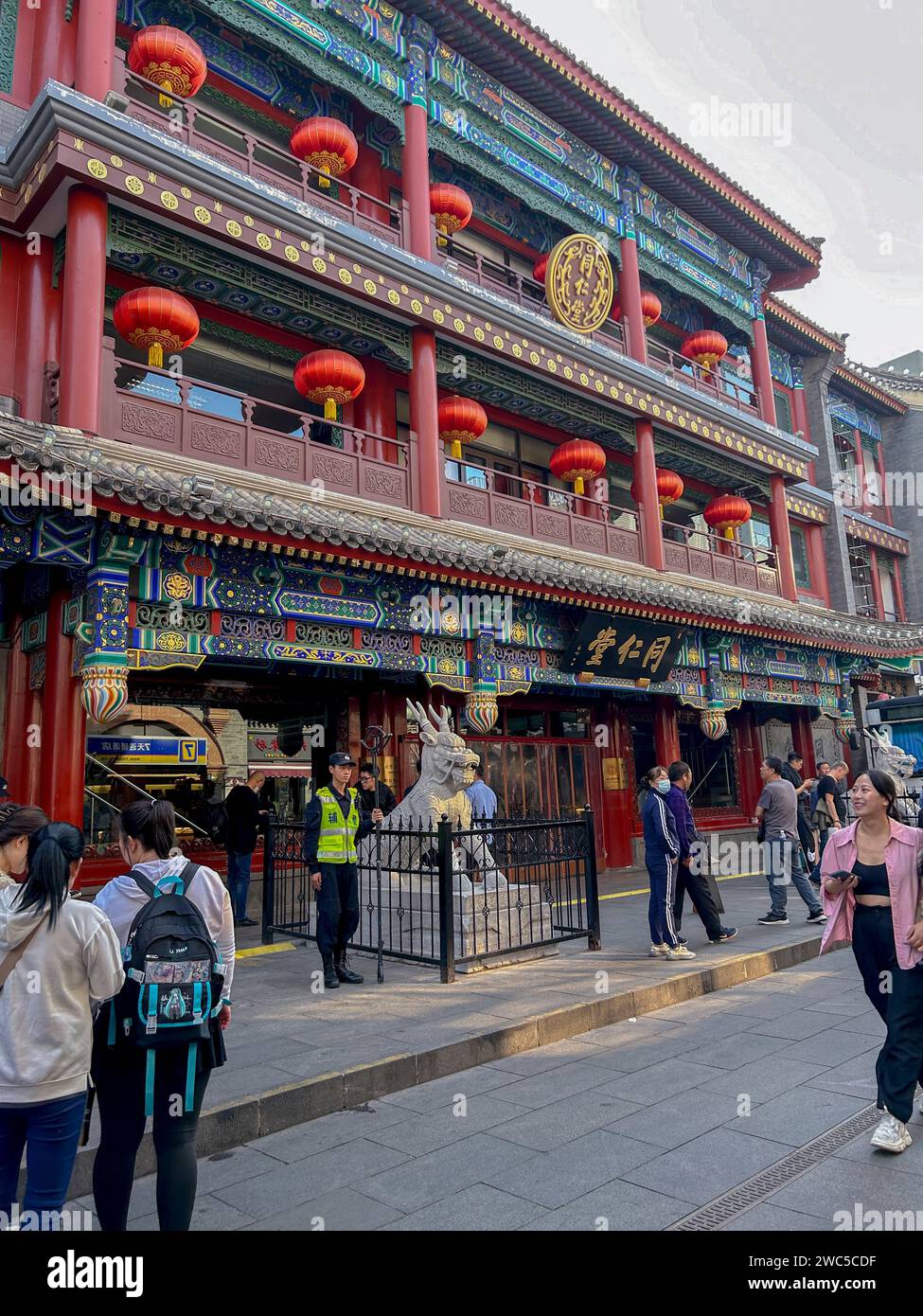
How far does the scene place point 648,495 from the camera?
47.9 feet

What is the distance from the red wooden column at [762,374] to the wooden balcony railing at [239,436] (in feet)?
33.7

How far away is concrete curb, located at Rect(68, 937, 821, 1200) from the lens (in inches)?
153

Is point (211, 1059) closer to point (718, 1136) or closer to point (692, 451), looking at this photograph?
point (718, 1136)

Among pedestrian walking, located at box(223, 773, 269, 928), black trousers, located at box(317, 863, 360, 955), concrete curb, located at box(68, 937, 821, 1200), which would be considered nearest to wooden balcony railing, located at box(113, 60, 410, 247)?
pedestrian walking, located at box(223, 773, 269, 928)

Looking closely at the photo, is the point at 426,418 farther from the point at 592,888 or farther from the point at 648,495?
the point at 592,888

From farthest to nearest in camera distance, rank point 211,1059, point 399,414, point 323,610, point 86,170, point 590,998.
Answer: point 399,414 → point 323,610 → point 86,170 → point 590,998 → point 211,1059

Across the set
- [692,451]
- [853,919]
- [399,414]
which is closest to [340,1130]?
[853,919]

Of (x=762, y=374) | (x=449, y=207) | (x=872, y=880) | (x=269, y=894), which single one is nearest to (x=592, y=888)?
(x=269, y=894)

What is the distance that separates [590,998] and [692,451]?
13133 millimetres

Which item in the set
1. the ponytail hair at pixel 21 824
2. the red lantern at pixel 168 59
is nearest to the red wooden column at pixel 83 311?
the red lantern at pixel 168 59

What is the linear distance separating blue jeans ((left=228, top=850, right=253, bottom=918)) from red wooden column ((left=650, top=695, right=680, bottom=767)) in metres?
8.00

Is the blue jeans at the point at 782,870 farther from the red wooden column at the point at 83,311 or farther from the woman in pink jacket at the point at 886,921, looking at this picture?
the red wooden column at the point at 83,311

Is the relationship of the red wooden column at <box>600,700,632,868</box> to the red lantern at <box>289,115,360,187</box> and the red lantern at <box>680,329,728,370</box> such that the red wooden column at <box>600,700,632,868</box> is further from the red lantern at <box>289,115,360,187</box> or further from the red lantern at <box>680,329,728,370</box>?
the red lantern at <box>289,115,360,187</box>

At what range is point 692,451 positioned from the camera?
16656 millimetres
